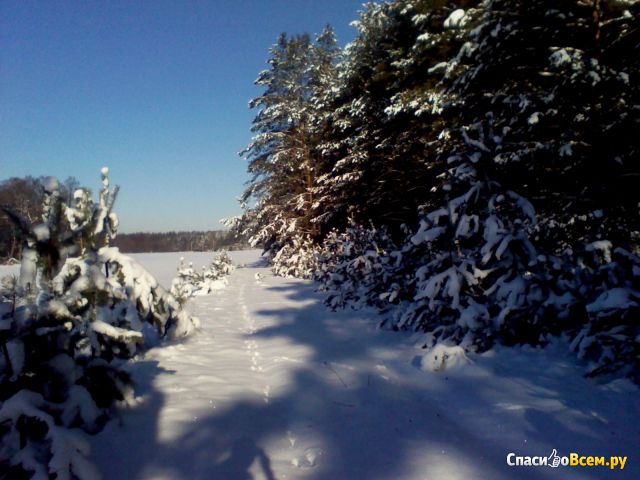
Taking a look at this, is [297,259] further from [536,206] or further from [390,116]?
[536,206]

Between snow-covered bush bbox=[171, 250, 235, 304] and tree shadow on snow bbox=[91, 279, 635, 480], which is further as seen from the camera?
snow-covered bush bbox=[171, 250, 235, 304]

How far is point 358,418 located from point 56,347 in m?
2.60

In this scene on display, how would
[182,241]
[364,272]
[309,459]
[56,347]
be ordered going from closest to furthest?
[56,347] → [309,459] → [364,272] → [182,241]

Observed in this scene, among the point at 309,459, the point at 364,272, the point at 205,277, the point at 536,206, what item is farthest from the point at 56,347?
the point at 205,277

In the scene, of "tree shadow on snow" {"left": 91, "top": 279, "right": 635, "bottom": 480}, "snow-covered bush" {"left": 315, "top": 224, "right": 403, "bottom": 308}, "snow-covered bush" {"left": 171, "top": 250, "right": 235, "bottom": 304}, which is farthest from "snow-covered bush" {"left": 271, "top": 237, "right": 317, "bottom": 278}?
"tree shadow on snow" {"left": 91, "top": 279, "right": 635, "bottom": 480}

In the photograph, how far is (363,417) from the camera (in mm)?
3490

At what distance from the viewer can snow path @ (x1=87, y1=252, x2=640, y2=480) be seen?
267 centimetres

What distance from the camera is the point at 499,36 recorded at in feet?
20.7

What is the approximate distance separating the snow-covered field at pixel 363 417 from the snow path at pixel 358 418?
0.5 inches

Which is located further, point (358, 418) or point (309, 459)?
point (358, 418)

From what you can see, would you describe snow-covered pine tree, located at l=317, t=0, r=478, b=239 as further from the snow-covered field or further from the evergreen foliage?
the snow-covered field

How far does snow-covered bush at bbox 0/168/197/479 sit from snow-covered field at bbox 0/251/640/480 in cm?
41

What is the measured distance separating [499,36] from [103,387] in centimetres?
760

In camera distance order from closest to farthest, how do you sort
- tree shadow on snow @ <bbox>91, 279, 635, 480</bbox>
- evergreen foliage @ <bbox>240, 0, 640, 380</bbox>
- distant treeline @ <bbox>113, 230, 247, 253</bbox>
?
1. tree shadow on snow @ <bbox>91, 279, 635, 480</bbox>
2. evergreen foliage @ <bbox>240, 0, 640, 380</bbox>
3. distant treeline @ <bbox>113, 230, 247, 253</bbox>
